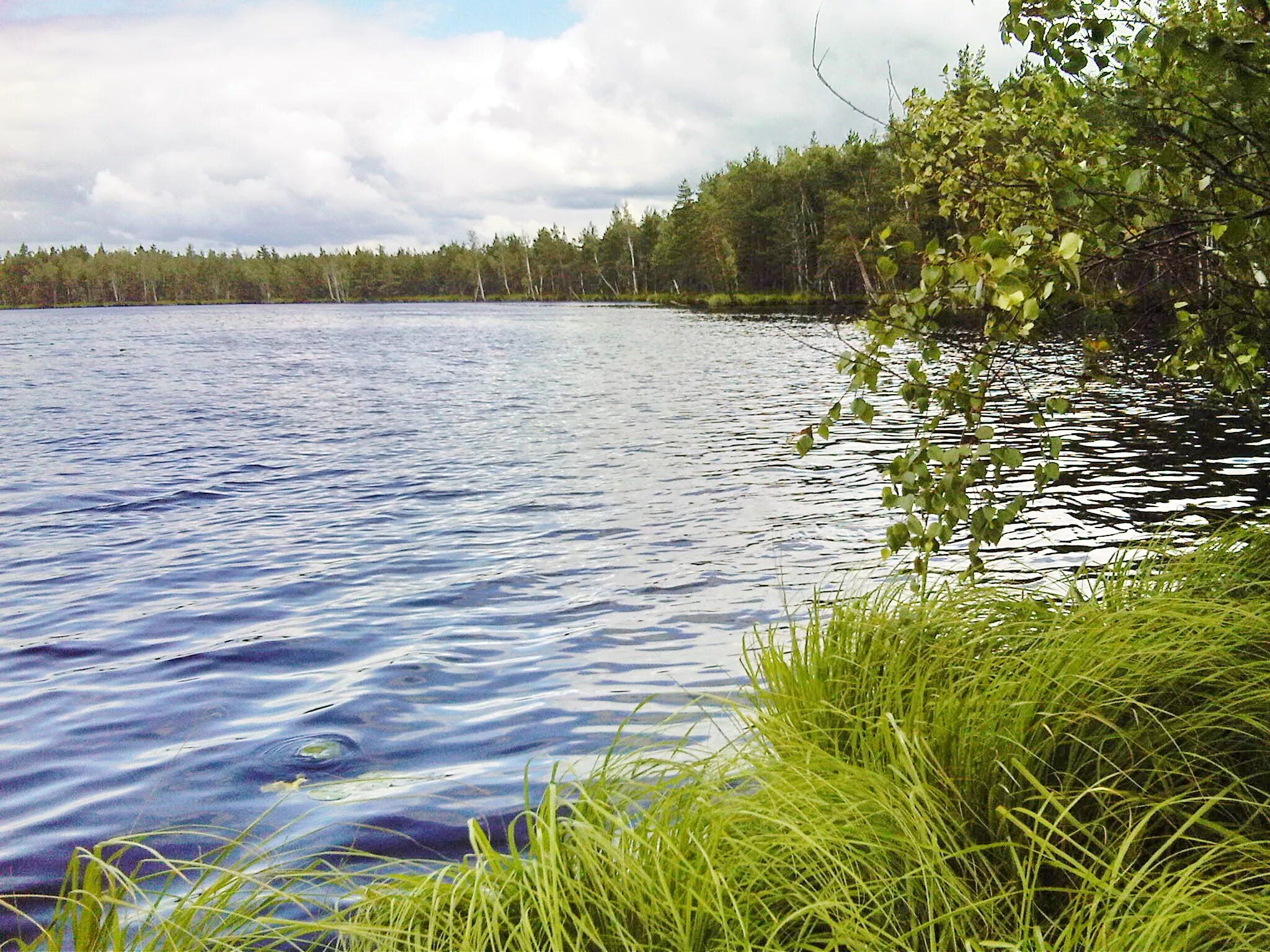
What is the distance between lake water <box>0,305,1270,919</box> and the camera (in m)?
6.17

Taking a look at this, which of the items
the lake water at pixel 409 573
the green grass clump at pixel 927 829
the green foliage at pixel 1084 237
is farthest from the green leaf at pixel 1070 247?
the green grass clump at pixel 927 829

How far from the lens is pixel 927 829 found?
347 centimetres

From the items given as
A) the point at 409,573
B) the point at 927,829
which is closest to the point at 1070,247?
the point at 927,829

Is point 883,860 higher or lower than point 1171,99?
lower

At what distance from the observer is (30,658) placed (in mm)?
8266

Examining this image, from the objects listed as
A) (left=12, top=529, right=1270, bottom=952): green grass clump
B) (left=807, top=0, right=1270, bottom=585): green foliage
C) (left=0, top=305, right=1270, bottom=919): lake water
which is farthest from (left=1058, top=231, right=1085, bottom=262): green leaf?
(left=12, top=529, right=1270, bottom=952): green grass clump

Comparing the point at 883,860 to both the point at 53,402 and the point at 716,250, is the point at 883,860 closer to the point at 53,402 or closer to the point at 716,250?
the point at 53,402

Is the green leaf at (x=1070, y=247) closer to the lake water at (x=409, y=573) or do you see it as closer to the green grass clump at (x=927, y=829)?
the lake water at (x=409, y=573)

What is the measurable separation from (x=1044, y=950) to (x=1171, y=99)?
409 centimetres

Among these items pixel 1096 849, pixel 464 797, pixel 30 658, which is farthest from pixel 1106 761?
pixel 30 658

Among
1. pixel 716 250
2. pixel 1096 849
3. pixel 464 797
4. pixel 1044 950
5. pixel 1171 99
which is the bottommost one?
pixel 464 797

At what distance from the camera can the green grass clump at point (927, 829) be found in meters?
2.97

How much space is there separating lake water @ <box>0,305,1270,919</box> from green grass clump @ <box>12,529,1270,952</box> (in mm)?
1183

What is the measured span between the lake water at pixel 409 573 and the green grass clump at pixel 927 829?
118 cm
